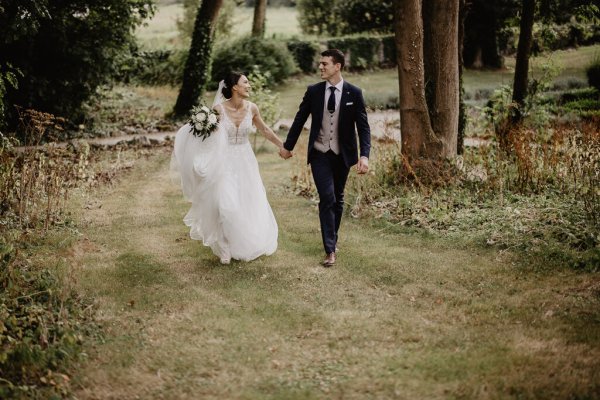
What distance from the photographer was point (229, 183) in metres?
7.44

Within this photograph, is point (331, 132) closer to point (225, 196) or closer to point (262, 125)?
point (262, 125)

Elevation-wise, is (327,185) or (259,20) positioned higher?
(259,20)

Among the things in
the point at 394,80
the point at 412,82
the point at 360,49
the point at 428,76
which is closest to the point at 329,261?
the point at 412,82

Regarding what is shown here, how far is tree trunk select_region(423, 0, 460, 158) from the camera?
10000 mm

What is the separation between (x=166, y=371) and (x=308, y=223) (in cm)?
471

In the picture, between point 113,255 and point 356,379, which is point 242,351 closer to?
point 356,379

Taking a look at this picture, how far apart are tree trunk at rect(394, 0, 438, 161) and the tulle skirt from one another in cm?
314

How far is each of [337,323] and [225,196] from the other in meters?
2.33

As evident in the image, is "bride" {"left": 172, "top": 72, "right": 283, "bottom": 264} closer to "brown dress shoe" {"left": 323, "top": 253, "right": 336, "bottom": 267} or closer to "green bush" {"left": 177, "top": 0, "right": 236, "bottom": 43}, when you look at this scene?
"brown dress shoe" {"left": 323, "top": 253, "right": 336, "bottom": 267}

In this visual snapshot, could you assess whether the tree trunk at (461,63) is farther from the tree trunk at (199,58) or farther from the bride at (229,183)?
the tree trunk at (199,58)

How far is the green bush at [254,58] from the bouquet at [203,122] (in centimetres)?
1849

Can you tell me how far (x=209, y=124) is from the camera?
7477 millimetres

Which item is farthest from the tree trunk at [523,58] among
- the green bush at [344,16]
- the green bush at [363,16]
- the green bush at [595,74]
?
the green bush at [363,16]

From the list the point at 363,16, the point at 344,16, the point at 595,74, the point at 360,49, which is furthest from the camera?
the point at 344,16
